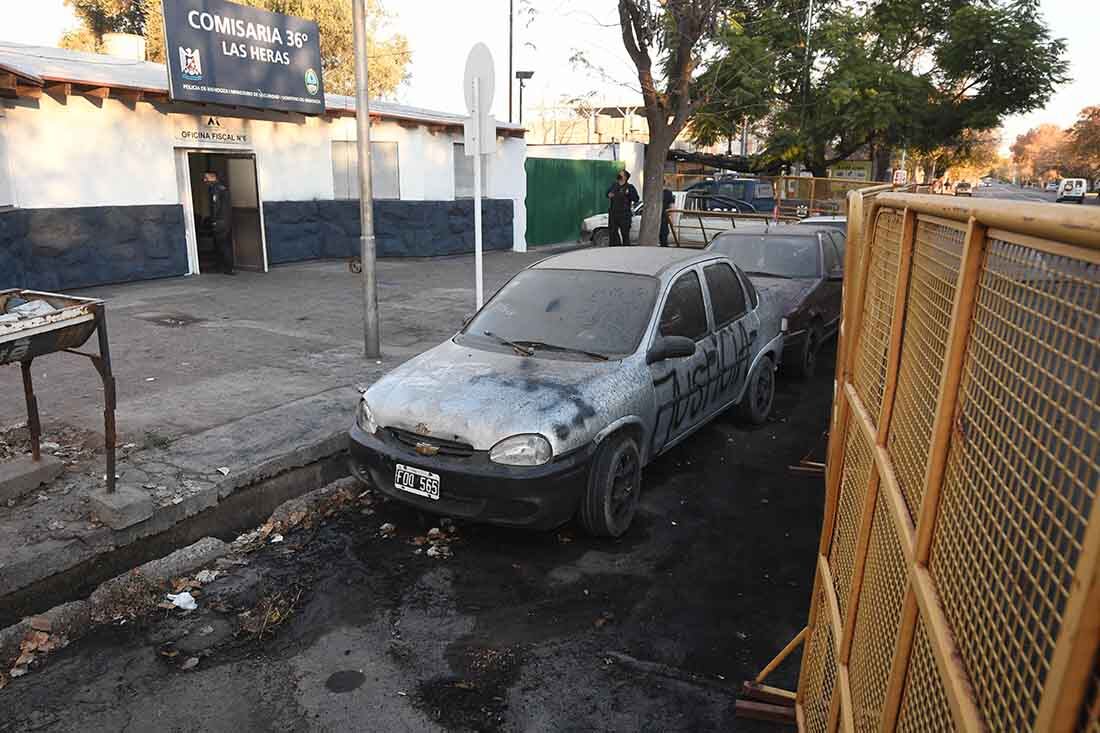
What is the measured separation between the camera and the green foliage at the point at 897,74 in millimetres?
27828

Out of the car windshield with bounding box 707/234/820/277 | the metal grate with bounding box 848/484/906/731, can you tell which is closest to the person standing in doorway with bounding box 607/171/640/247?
the car windshield with bounding box 707/234/820/277

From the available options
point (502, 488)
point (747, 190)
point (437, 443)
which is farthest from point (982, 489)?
point (747, 190)

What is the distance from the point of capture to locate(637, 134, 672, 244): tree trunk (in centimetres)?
1498

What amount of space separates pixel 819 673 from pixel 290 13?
138 ft

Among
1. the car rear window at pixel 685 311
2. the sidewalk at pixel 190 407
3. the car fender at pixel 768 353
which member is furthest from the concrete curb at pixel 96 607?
the car fender at pixel 768 353

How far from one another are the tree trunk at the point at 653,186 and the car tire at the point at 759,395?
8250 millimetres

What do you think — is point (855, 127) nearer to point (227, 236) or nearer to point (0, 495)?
point (227, 236)

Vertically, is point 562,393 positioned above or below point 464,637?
above

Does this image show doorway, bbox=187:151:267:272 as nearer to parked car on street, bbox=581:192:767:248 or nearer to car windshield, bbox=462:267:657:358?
parked car on street, bbox=581:192:767:248

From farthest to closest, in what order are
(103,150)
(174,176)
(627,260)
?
(174,176)
(103,150)
(627,260)

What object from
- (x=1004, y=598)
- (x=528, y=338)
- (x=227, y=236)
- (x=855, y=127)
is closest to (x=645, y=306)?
(x=528, y=338)

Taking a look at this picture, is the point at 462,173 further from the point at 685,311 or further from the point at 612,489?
the point at 612,489

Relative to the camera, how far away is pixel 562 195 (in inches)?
880

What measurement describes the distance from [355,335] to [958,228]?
8.64 m
